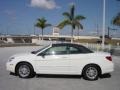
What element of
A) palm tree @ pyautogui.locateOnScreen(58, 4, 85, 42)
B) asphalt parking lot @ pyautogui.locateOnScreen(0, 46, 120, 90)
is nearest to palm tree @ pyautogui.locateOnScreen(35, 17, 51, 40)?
palm tree @ pyautogui.locateOnScreen(58, 4, 85, 42)

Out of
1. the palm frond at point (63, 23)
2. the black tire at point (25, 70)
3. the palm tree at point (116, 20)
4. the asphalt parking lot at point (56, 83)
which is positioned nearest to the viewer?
the asphalt parking lot at point (56, 83)

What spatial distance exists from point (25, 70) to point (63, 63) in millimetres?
1544

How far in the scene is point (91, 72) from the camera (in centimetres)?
1073

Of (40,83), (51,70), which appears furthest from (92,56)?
(40,83)

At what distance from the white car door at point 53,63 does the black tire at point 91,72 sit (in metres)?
0.69

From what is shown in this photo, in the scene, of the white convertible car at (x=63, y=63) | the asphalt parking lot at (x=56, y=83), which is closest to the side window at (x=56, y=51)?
the white convertible car at (x=63, y=63)

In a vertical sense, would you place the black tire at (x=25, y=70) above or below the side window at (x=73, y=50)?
below

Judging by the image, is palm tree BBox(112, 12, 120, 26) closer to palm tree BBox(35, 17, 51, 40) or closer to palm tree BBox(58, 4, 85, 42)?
palm tree BBox(58, 4, 85, 42)

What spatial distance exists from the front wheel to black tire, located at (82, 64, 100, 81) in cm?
210

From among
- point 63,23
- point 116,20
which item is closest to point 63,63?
point 116,20

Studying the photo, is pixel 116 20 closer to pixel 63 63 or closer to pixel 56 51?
pixel 56 51

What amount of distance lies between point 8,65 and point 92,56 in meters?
3.43

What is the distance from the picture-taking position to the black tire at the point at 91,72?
10688 millimetres

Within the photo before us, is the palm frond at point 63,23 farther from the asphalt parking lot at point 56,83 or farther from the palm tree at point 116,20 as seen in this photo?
the asphalt parking lot at point 56,83
